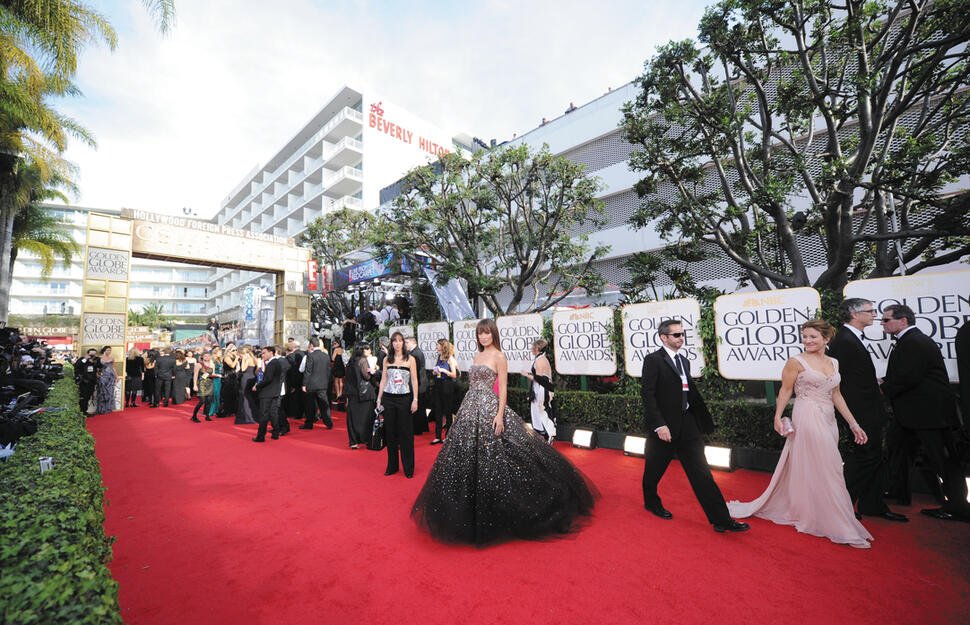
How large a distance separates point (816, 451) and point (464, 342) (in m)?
7.54

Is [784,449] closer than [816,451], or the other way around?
[816,451]

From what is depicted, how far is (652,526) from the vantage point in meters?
3.71

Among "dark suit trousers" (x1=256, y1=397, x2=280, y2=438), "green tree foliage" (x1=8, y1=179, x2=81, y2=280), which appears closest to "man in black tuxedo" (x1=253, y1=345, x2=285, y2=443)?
"dark suit trousers" (x1=256, y1=397, x2=280, y2=438)

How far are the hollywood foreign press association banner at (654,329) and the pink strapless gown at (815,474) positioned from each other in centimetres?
257

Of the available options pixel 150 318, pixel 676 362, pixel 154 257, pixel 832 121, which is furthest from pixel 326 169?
pixel 150 318

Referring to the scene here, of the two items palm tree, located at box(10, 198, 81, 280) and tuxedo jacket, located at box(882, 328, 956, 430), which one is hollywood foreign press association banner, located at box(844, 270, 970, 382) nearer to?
tuxedo jacket, located at box(882, 328, 956, 430)

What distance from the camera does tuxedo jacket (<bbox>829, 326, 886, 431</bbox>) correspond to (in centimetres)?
377

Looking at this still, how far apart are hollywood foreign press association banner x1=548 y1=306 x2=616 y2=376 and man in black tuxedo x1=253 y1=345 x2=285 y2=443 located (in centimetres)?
491

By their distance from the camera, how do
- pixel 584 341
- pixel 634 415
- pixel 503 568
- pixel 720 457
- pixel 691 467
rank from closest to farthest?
1. pixel 503 568
2. pixel 691 467
3. pixel 720 457
4. pixel 634 415
5. pixel 584 341

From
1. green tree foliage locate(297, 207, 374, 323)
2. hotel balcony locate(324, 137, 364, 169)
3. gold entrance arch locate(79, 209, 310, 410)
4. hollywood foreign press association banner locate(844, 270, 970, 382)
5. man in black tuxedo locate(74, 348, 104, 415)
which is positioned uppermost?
hotel balcony locate(324, 137, 364, 169)

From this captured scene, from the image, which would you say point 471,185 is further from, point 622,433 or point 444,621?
point 444,621

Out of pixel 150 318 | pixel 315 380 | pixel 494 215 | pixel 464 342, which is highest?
pixel 494 215

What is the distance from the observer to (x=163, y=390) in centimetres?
1374

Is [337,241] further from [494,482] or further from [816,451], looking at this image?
[816,451]
